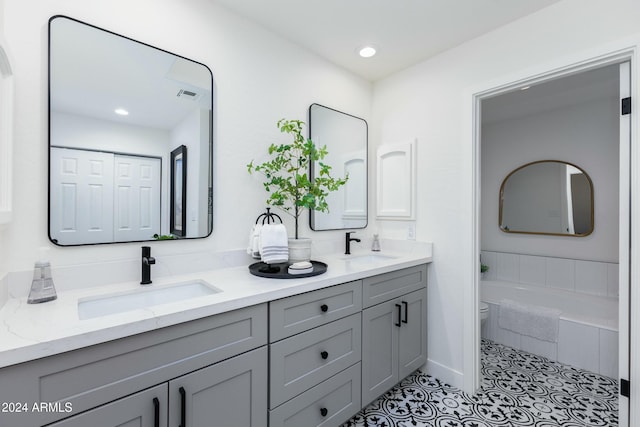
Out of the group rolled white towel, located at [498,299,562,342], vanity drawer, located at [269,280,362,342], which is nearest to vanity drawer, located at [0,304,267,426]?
vanity drawer, located at [269,280,362,342]

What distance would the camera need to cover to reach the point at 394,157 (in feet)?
8.13

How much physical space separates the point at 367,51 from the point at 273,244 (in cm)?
160

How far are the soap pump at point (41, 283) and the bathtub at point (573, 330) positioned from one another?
A: 3.27m

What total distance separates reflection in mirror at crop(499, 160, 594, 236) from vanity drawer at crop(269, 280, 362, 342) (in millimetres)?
2971

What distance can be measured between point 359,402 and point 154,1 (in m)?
2.40

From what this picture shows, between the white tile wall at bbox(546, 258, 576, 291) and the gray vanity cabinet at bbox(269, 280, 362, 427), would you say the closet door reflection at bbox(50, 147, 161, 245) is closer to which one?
the gray vanity cabinet at bbox(269, 280, 362, 427)

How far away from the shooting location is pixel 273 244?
60.4 inches

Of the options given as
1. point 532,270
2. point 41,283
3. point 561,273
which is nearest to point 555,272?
point 561,273

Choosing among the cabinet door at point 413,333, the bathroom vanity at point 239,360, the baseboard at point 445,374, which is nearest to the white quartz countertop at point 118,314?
the bathroom vanity at point 239,360

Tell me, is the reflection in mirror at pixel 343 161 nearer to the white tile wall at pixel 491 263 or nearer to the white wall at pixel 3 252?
the white wall at pixel 3 252

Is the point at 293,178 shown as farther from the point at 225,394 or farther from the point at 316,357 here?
the point at 225,394

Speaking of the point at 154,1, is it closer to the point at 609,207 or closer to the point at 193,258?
the point at 193,258

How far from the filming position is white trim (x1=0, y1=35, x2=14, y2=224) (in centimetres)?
99

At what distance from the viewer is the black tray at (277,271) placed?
1.46 metres
